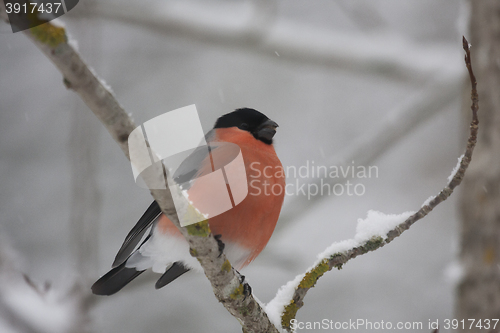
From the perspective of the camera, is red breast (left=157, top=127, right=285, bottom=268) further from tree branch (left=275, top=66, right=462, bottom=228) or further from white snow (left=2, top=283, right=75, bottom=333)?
tree branch (left=275, top=66, right=462, bottom=228)

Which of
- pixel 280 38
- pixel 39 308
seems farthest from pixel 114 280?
pixel 280 38

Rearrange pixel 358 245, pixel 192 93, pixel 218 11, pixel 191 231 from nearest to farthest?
pixel 191 231
pixel 358 245
pixel 218 11
pixel 192 93

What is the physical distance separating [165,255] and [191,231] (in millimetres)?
1023

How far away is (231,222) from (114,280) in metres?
0.90

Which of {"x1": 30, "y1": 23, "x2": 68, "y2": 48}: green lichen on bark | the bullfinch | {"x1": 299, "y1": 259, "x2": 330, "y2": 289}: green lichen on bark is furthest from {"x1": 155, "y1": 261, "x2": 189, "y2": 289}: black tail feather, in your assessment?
{"x1": 30, "y1": 23, "x2": 68, "y2": 48}: green lichen on bark

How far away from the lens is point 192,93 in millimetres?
7055

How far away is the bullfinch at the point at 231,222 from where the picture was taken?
6.59ft

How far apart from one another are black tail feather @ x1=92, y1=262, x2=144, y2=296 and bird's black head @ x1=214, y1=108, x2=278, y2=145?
1.06 meters

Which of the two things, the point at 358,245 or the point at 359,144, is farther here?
the point at 359,144

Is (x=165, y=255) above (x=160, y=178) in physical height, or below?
below

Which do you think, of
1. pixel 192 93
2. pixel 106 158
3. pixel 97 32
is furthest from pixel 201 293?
pixel 97 32

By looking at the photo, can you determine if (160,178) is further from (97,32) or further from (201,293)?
(201,293)

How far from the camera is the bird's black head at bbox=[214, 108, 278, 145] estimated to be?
2.45 metres

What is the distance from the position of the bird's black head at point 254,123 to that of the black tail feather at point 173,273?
0.87 m
